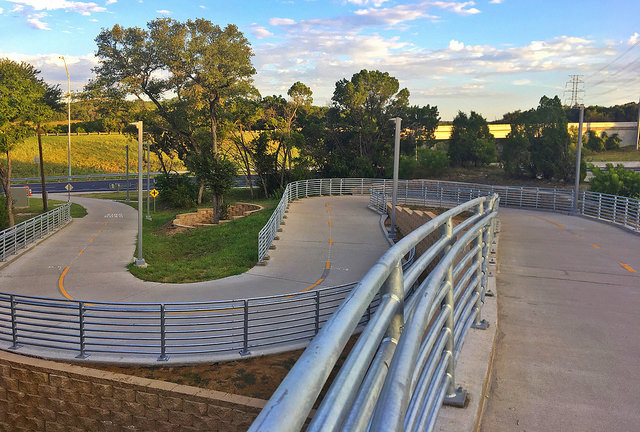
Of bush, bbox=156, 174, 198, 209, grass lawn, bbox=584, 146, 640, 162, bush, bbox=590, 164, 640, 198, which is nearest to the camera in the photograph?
bush, bbox=590, 164, 640, 198

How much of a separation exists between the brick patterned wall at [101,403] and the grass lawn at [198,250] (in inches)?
337

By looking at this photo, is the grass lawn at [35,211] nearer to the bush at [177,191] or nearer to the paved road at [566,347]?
the bush at [177,191]

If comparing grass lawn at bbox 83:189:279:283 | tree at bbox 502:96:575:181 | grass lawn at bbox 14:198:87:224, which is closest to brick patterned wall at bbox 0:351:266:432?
grass lawn at bbox 83:189:279:283

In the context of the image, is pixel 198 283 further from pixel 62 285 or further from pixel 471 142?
pixel 471 142

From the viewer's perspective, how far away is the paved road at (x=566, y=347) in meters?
4.19

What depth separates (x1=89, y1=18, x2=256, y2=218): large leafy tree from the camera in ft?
164

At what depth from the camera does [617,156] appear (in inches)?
2756

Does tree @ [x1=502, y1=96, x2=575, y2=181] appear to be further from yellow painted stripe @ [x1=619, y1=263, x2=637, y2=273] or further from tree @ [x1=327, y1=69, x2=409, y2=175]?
yellow painted stripe @ [x1=619, y1=263, x2=637, y2=273]

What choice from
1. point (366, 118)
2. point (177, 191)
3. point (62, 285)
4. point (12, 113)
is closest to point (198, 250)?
point (62, 285)

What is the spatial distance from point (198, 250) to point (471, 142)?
39.2 metres

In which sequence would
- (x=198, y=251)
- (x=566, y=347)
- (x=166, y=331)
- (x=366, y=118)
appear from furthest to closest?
(x=366, y=118) < (x=198, y=251) < (x=166, y=331) < (x=566, y=347)

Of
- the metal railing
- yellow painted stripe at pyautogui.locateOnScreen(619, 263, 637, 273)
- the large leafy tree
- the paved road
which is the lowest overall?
yellow painted stripe at pyautogui.locateOnScreen(619, 263, 637, 273)

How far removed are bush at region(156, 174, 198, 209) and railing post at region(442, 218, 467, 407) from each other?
4957 centimetres

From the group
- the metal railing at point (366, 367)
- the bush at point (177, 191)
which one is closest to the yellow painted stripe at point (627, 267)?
the metal railing at point (366, 367)
